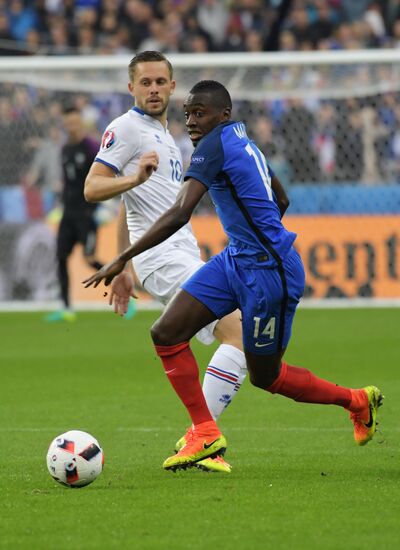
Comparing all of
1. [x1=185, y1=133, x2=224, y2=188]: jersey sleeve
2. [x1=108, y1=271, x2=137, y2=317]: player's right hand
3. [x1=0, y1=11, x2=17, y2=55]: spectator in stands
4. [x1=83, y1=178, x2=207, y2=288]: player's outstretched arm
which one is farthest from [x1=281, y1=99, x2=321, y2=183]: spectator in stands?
→ [x1=83, y1=178, x2=207, y2=288]: player's outstretched arm

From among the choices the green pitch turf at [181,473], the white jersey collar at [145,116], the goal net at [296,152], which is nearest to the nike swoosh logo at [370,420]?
the green pitch turf at [181,473]

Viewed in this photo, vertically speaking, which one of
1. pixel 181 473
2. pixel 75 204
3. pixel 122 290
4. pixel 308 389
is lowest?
pixel 75 204

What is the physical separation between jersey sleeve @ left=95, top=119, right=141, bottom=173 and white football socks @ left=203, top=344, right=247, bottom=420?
127cm

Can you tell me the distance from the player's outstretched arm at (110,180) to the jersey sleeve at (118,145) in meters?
0.05

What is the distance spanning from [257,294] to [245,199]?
500mm

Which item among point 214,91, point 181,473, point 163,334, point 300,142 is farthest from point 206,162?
point 300,142

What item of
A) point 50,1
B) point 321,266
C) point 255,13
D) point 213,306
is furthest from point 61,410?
point 50,1

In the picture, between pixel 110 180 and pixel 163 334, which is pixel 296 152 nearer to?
pixel 110 180

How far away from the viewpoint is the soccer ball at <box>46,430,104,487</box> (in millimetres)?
6402

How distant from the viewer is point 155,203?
792 cm

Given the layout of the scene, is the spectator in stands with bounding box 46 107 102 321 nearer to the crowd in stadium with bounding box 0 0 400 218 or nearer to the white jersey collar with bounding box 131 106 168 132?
the crowd in stadium with bounding box 0 0 400 218

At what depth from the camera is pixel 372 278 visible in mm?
17719

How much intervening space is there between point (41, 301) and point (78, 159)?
3.01 meters

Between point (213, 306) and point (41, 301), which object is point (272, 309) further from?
point (41, 301)
